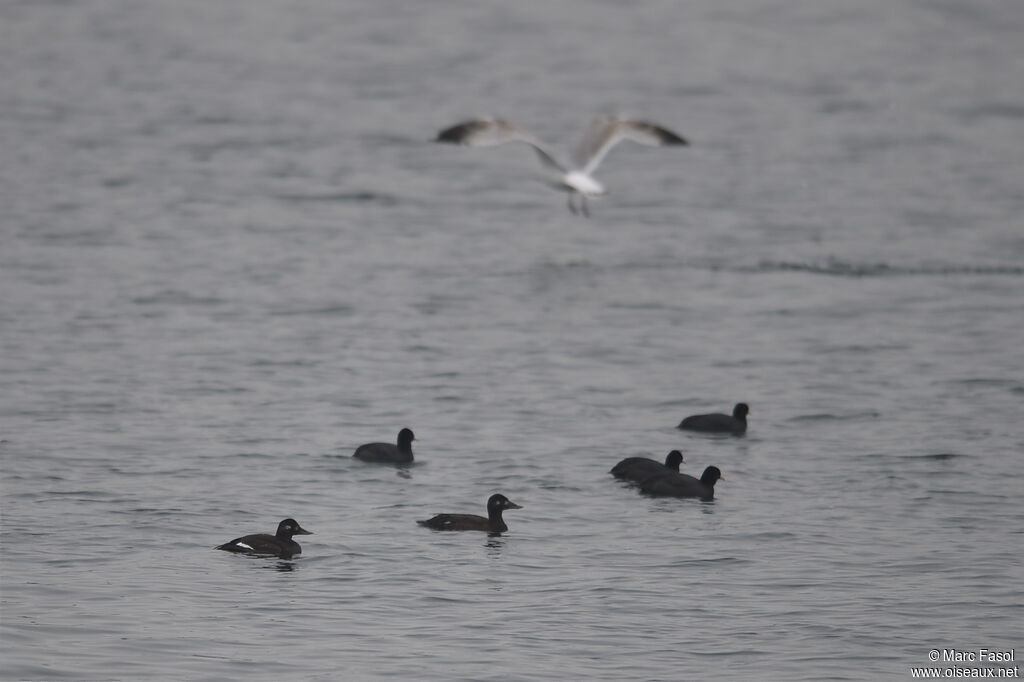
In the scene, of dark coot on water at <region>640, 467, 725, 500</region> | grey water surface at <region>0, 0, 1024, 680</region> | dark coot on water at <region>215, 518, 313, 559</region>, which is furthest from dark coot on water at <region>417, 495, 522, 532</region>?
dark coot on water at <region>640, 467, 725, 500</region>

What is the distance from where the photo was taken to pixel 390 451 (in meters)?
20.8

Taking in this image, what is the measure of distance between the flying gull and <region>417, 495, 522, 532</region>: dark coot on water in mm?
11197

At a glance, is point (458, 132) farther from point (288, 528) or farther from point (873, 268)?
point (288, 528)

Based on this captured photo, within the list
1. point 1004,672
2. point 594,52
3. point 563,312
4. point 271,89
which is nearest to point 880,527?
point 1004,672

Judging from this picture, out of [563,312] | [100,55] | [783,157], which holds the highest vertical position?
[100,55]

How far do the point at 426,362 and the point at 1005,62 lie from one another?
34436mm

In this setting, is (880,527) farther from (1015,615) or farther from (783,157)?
(783,157)

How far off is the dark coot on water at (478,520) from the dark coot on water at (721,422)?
4959 millimetres

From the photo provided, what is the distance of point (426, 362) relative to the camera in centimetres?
2691

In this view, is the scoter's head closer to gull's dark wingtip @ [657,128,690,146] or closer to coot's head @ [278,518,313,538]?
coot's head @ [278,518,313,538]

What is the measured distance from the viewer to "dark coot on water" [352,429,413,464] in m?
20.8

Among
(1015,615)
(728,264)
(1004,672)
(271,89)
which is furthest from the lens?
(271,89)

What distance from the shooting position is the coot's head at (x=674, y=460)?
67.5ft

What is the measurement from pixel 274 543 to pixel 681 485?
4482mm
